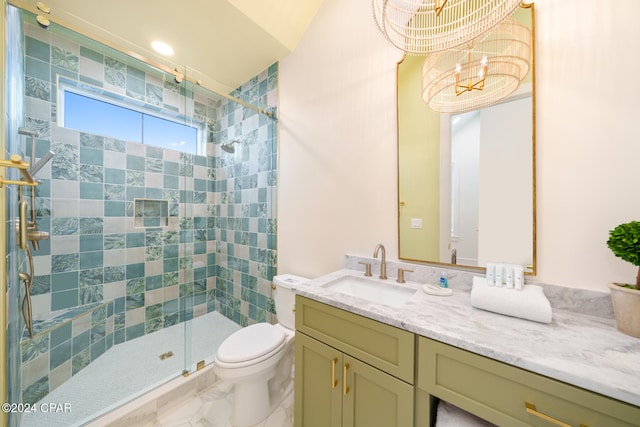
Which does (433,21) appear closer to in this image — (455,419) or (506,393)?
(506,393)

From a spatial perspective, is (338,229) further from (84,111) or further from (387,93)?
(84,111)

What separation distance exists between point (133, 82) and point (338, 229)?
2.36m

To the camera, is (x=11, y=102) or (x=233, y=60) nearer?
(x=11, y=102)

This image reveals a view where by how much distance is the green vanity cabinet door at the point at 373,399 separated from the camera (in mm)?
780

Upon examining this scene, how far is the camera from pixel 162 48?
1822mm

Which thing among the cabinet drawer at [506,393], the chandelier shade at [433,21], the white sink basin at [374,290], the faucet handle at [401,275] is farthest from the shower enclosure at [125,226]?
the cabinet drawer at [506,393]

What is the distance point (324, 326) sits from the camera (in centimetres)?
100

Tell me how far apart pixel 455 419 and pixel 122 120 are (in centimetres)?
310

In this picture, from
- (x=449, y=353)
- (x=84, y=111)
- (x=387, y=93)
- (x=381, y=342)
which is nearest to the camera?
(x=449, y=353)

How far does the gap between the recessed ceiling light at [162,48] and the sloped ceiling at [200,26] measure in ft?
0.11

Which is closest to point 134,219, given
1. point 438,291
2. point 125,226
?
point 125,226

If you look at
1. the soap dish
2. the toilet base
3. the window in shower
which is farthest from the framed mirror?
the window in shower

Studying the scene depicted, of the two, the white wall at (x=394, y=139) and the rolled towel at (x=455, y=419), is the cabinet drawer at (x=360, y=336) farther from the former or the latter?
the white wall at (x=394, y=139)

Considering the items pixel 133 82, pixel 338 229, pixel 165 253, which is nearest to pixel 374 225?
pixel 338 229
